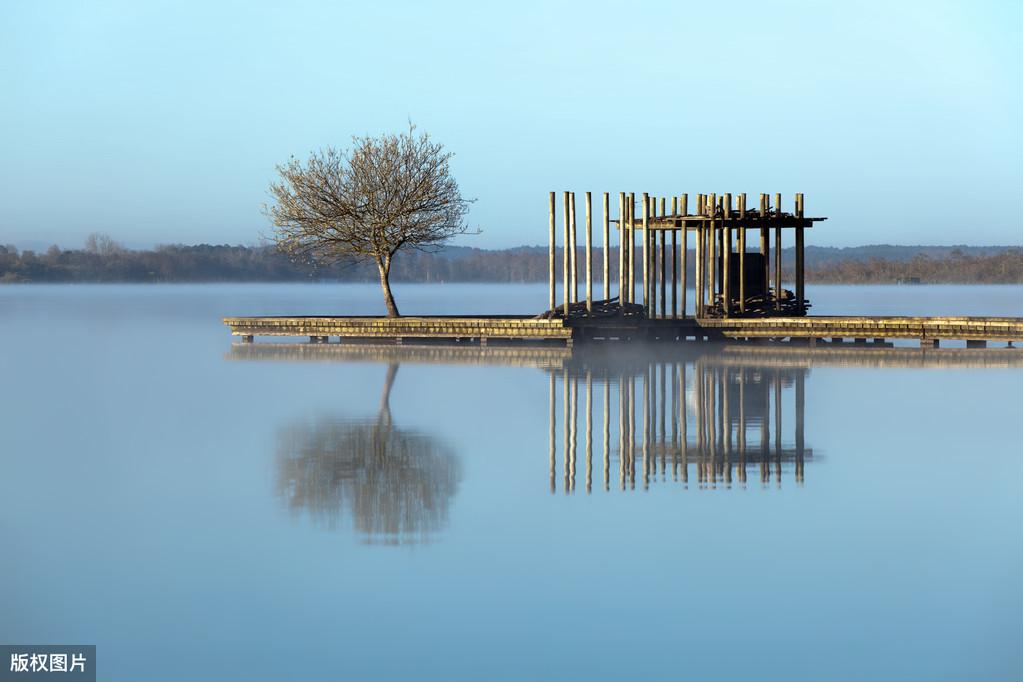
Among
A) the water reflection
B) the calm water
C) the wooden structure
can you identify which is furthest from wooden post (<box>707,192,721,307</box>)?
the water reflection

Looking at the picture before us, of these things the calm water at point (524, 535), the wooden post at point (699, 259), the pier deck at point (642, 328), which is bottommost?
the calm water at point (524, 535)

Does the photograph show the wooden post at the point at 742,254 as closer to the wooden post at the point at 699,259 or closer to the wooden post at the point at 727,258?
the wooden post at the point at 727,258

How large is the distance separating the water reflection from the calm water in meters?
0.07

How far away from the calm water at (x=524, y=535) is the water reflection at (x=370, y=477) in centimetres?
7

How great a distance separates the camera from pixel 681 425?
Answer: 21.0m

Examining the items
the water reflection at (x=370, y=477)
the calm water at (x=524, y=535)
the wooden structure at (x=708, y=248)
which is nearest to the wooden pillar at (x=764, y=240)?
the wooden structure at (x=708, y=248)

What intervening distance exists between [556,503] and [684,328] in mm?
→ 26901

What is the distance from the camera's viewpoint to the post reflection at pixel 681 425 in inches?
645

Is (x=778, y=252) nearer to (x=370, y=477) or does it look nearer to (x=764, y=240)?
(x=764, y=240)

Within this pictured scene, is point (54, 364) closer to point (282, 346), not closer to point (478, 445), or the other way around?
point (282, 346)

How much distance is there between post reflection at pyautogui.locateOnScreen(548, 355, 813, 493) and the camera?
1639 cm

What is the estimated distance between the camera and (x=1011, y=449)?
18.9 meters

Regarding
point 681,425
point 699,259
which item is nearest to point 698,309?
point 699,259

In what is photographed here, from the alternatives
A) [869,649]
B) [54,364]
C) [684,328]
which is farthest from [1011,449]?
[54,364]
